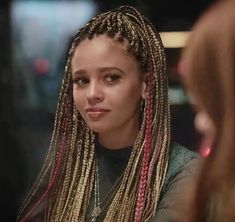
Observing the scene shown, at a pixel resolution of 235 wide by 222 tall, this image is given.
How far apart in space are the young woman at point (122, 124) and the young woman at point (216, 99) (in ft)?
1.38

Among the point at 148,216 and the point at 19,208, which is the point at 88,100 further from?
the point at 19,208

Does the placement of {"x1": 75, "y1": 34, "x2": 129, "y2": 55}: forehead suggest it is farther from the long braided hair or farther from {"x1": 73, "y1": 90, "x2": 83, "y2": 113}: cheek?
{"x1": 73, "y1": 90, "x2": 83, "y2": 113}: cheek

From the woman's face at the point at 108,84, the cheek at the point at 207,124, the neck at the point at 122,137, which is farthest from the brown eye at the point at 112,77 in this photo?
the cheek at the point at 207,124

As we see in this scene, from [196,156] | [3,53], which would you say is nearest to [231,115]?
[196,156]

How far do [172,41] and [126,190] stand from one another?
0.40 meters

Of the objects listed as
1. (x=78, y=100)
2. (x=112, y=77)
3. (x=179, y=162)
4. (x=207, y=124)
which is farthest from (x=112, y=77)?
(x=207, y=124)

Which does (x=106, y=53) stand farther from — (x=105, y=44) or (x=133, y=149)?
(x=133, y=149)

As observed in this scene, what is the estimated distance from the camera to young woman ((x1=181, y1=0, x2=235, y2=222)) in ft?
2.15

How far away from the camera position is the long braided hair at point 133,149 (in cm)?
117

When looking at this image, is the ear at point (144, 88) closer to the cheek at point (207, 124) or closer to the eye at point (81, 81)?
the eye at point (81, 81)

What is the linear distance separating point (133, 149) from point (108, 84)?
166 millimetres

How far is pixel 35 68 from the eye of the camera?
4.66 ft

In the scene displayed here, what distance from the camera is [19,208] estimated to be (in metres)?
1.44

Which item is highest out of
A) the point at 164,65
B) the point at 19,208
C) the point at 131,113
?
the point at 164,65
